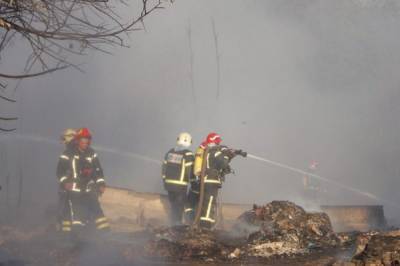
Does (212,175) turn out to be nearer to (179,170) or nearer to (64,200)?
(179,170)

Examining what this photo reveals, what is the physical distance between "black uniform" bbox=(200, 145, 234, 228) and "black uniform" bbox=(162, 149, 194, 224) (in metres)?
0.54

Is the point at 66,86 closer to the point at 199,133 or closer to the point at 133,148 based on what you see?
the point at 133,148

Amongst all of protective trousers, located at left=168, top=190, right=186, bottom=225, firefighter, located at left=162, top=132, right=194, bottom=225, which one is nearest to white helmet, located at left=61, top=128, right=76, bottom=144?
firefighter, located at left=162, top=132, right=194, bottom=225

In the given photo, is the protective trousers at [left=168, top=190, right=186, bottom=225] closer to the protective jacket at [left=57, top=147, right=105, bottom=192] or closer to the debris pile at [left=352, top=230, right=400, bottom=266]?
the protective jacket at [left=57, top=147, right=105, bottom=192]

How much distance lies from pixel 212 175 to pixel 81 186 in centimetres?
198

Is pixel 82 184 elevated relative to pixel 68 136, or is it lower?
lower

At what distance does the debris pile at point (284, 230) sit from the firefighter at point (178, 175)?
3.97 ft

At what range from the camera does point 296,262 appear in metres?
4.80

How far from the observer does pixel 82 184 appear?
700cm

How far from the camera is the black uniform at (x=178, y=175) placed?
24.6 feet

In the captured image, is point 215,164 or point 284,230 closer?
point 284,230

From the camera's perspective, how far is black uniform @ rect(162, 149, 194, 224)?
7.49 m

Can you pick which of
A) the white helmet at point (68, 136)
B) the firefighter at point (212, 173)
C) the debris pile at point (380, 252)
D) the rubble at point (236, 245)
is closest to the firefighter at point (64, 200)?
the white helmet at point (68, 136)

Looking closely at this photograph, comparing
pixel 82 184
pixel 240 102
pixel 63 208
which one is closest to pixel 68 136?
pixel 82 184
